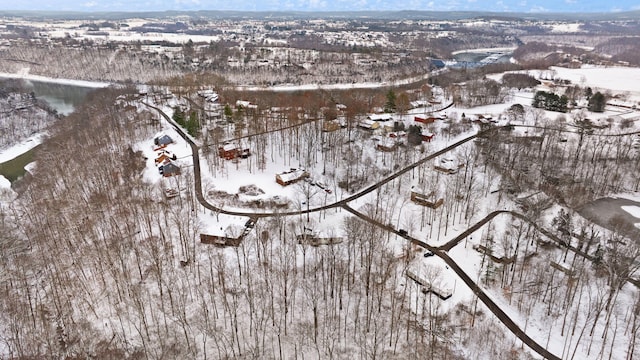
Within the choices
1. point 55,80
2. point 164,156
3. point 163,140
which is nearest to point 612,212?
point 164,156

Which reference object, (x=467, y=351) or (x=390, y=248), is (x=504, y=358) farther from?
(x=390, y=248)

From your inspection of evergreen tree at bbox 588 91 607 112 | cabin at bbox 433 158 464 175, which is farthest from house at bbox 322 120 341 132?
evergreen tree at bbox 588 91 607 112

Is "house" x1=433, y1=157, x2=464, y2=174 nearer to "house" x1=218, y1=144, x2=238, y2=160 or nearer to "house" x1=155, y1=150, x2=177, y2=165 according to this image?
"house" x1=218, y1=144, x2=238, y2=160

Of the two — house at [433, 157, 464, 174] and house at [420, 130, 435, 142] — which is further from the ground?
house at [420, 130, 435, 142]

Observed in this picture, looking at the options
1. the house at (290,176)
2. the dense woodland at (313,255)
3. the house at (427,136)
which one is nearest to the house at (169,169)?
the dense woodland at (313,255)

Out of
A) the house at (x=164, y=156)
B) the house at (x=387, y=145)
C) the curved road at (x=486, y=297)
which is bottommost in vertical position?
the curved road at (x=486, y=297)

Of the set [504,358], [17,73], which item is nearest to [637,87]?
[504,358]

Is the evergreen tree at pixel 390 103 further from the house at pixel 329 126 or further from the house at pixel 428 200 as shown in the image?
the house at pixel 428 200
